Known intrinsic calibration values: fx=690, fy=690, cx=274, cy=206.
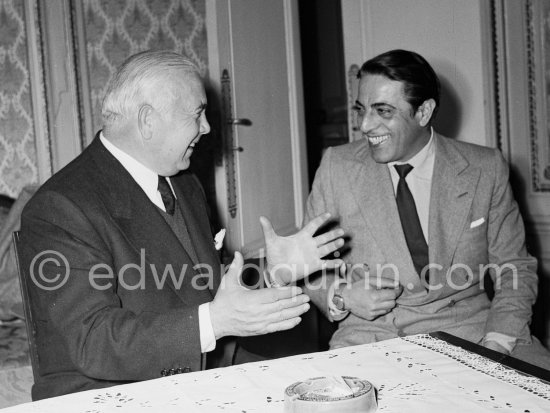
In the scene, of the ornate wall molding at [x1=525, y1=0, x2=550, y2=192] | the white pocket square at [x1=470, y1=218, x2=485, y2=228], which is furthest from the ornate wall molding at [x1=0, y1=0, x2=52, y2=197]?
the ornate wall molding at [x1=525, y1=0, x2=550, y2=192]

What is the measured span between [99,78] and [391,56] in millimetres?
2539

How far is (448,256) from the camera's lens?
2.43 m

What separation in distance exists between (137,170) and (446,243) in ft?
3.62

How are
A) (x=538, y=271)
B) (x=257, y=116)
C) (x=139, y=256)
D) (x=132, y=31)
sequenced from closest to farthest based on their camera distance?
(x=139, y=256) → (x=538, y=271) → (x=257, y=116) → (x=132, y=31)

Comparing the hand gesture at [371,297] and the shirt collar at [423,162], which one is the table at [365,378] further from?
the shirt collar at [423,162]

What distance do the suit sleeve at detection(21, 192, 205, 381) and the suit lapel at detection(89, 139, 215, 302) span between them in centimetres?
10

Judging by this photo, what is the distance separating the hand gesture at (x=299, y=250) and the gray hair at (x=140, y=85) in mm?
507

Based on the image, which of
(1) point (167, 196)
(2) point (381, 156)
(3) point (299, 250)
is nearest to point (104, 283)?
(1) point (167, 196)

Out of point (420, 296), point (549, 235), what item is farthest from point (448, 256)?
point (549, 235)

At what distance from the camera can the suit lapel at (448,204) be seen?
2.42m

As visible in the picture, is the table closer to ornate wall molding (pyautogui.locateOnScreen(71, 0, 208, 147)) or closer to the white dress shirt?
the white dress shirt

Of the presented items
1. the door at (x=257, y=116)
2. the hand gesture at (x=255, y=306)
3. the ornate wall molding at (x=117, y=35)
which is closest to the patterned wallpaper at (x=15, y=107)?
the ornate wall molding at (x=117, y=35)

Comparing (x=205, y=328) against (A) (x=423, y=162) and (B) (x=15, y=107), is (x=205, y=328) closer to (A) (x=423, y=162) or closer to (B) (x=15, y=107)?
(A) (x=423, y=162)

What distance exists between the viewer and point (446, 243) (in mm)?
2430
